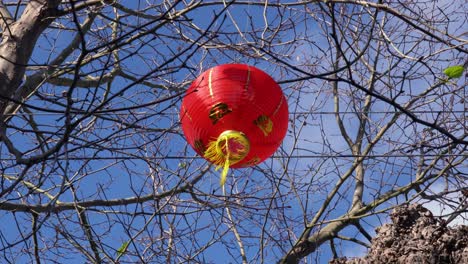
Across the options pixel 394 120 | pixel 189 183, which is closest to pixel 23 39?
pixel 189 183

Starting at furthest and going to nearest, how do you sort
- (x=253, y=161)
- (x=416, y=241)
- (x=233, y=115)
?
1. (x=416, y=241)
2. (x=253, y=161)
3. (x=233, y=115)

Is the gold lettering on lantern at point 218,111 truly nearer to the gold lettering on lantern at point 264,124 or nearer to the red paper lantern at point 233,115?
the red paper lantern at point 233,115

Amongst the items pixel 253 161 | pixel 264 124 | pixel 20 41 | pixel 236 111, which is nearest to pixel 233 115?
pixel 236 111

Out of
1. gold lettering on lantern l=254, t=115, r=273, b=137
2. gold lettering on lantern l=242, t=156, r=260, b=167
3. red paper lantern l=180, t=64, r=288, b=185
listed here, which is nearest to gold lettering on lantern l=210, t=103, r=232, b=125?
red paper lantern l=180, t=64, r=288, b=185

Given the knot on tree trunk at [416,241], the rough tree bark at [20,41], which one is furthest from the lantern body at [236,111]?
the rough tree bark at [20,41]

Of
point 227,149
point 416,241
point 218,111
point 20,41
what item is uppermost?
point 20,41

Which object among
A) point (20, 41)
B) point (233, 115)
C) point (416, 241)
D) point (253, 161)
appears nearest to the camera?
point (233, 115)

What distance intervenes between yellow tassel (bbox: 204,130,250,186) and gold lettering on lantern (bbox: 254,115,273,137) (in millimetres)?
75

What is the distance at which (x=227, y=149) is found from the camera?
2748mm

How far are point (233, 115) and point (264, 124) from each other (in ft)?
0.45

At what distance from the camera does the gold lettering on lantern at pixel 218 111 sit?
8.94ft

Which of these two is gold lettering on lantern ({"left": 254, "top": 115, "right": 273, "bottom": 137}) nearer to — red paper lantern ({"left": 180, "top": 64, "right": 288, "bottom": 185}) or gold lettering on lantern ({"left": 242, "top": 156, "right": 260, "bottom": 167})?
red paper lantern ({"left": 180, "top": 64, "right": 288, "bottom": 185})

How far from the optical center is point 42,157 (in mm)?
3174

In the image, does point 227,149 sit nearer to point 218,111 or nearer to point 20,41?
point 218,111
